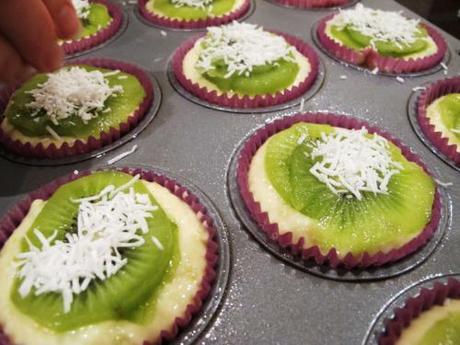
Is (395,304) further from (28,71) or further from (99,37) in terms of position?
(99,37)

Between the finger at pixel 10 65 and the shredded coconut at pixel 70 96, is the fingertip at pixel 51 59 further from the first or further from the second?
the shredded coconut at pixel 70 96

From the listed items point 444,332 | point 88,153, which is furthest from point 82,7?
point 444,332

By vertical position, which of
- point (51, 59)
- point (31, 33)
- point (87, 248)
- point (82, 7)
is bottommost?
point (87, 248)

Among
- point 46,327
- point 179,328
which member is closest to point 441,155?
point 179,328

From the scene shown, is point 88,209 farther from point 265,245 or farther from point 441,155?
point 441,155

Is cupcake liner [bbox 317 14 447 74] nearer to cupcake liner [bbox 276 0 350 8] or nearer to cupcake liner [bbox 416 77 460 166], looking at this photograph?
cupcake liner [bbox 416 77 460 166]

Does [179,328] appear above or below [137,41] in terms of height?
below

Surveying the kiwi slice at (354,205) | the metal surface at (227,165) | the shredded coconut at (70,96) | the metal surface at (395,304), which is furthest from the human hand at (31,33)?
the metal surface at (395,304)
